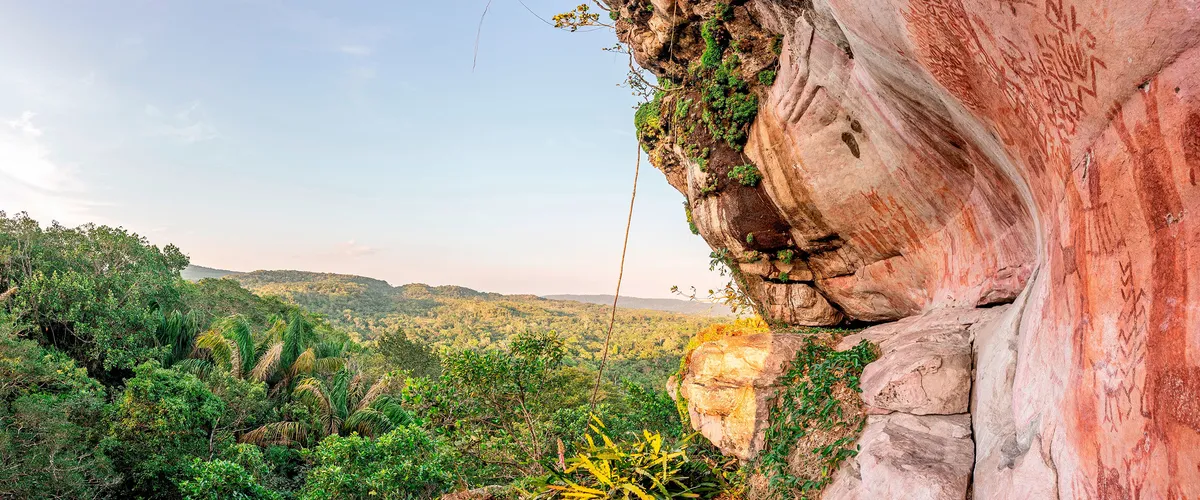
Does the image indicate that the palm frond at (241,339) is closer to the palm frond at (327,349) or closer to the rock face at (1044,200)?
the palm frond at (327,349)

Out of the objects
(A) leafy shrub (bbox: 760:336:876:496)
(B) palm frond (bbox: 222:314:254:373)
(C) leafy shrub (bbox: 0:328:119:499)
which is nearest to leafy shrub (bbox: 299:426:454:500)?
(C) leafy shrub (bbox: 0:328:119:499)

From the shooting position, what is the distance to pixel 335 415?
731 inches

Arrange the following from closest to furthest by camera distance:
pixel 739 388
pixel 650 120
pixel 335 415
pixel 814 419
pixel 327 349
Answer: pixel 814 419 < pixel 739 388 < pixel 650 120 < pixel 335 415 < pixel 327 349

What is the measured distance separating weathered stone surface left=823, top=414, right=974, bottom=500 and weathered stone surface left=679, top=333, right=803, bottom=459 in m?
1.46

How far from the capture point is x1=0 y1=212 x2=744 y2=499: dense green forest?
297 inches

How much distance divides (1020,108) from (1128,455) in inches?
56.9

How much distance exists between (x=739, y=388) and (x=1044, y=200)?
3799mm

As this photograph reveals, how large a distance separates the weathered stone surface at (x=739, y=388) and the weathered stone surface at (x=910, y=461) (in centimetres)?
146

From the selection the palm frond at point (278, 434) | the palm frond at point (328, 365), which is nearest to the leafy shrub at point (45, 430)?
the palm frond at point (278, 434)

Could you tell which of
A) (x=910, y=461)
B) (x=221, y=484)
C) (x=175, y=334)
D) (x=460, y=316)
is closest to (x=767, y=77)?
(x=910, y=461)

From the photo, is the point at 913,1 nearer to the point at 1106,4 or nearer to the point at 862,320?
the point at 1106,4

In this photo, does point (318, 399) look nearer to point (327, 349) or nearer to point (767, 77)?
point (327, 349)

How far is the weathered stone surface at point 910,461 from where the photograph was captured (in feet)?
11.4

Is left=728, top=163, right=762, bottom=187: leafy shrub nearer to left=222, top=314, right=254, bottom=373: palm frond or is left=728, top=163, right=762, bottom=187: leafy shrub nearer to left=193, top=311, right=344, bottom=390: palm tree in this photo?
left=193, top=311, right=344, bottom=390: palm tree
